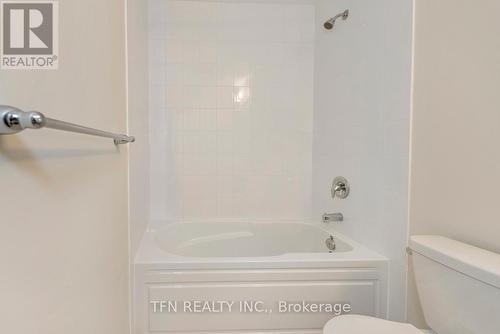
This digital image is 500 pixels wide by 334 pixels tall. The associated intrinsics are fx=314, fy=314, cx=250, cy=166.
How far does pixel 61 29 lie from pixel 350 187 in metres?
1.60

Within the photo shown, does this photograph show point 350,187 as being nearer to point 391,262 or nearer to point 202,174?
point 391,262

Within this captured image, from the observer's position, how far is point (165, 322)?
1.43 m

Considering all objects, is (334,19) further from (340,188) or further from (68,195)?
(68,195)

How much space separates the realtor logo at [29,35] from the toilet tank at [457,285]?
1.21m

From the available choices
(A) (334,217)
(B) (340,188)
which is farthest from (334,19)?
(A) (334,217)

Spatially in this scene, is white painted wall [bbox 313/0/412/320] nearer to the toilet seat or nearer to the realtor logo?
the toilet seat

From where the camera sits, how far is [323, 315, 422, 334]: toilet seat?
1.09 metres

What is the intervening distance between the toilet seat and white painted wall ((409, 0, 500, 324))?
0.93ft

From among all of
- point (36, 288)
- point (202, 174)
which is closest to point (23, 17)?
point (36, 288)

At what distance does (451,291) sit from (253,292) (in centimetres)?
78

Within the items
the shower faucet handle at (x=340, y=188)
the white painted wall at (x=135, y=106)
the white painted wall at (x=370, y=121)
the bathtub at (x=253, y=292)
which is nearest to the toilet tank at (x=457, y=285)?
the white painted wall at (x=370, y=121)

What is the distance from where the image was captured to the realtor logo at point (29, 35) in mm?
585

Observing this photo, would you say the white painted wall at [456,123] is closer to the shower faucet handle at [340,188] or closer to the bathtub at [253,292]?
the bathtub at [253,292]

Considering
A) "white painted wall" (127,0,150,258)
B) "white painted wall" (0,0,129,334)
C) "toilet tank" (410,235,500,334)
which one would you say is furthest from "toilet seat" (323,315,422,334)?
"white painted wall" (127,0,150,258)
